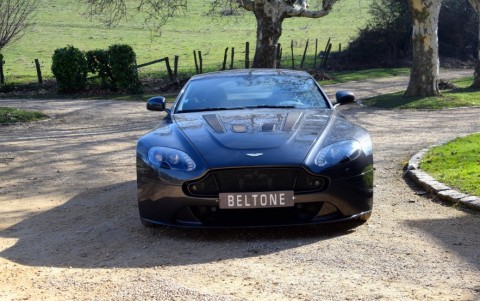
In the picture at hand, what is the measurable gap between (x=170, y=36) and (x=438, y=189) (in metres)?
54.0

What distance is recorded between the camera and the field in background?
43.2 m

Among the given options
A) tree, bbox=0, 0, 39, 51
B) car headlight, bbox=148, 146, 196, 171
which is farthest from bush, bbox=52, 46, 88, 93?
car headlight, bbox=148, 146, 196, 171

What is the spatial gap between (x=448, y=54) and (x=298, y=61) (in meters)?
8.23

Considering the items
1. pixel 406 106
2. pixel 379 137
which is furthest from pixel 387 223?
pixel 406 106

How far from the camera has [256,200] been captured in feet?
21.0

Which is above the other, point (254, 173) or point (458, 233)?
point (254, 173)

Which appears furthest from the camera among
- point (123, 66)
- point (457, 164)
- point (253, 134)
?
point (123, 66)

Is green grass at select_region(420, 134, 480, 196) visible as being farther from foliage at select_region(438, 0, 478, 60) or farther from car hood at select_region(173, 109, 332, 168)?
foliage at select_region(438, 0, 478, 60)

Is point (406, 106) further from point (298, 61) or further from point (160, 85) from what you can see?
point (298, 61)

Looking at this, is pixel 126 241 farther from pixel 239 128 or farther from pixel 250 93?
pixel 250 93

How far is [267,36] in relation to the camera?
86.5 feet

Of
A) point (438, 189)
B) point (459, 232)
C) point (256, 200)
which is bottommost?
point (438, 189)

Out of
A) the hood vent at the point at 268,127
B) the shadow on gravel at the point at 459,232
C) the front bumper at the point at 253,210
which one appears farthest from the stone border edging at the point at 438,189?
the hood vent at the point at 268,127

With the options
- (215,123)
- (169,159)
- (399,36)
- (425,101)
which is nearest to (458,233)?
(215,123)
